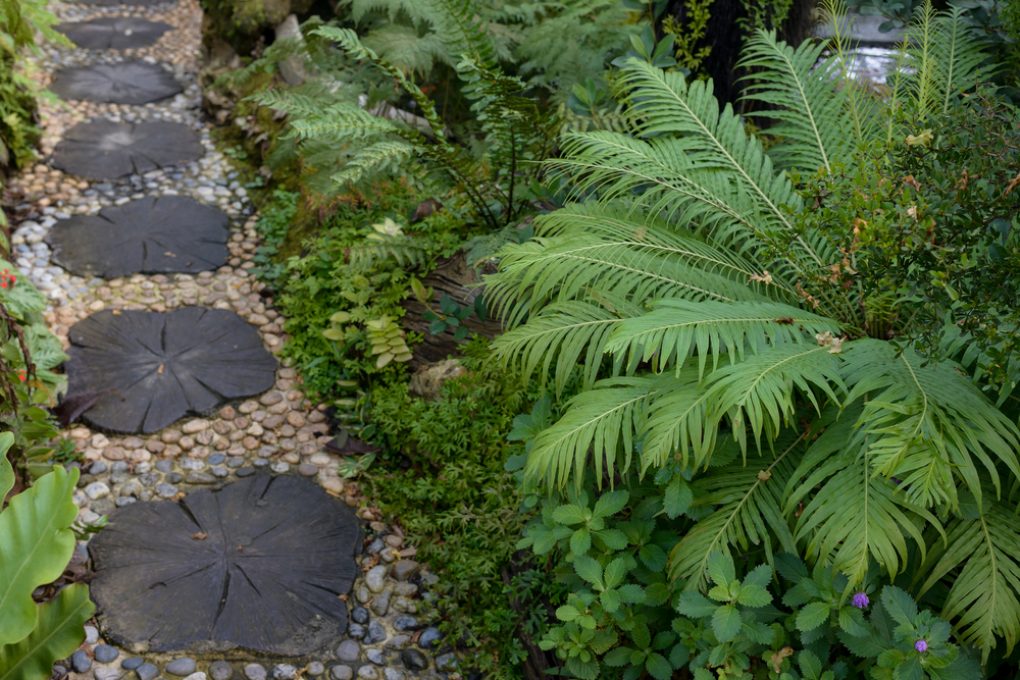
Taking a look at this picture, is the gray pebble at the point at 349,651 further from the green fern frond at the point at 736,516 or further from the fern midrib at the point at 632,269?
the fern midrib at the point at 632,269

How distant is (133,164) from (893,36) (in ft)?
14.5

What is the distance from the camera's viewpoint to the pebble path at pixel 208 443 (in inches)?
102

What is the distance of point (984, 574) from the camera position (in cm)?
190

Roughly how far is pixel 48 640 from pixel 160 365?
6.00 feet

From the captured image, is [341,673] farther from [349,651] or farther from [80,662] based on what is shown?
[80,662]

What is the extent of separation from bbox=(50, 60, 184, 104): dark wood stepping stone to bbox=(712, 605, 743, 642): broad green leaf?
5.13 meters

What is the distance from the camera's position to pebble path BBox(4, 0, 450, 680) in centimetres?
258

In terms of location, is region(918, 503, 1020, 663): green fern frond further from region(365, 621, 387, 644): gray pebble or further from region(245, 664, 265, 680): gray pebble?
region(245, 664, 265, 680): gray pebble

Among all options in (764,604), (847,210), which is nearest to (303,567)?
(764,604)

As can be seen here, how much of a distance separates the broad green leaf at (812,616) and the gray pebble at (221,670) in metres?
1.57

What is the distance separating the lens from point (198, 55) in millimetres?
6418

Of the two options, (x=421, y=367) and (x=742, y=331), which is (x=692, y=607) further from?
(x=421, y=367)

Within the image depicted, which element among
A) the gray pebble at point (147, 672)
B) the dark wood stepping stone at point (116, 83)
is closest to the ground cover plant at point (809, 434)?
the gray pebble at point (147, 672)

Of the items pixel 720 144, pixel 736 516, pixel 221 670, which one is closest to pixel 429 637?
pixel 221 670
